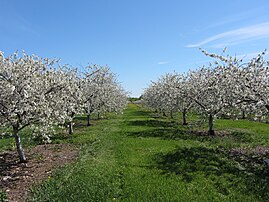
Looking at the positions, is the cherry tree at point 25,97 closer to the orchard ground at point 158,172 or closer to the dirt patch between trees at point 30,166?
the dirt patch between trees at point 30,166

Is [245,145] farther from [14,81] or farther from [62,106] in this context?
[14,81]

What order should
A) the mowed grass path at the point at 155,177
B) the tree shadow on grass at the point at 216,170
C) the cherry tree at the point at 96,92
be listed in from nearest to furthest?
the mowed grass path at the point at 155,177, the tree shadow on grass at the point at 216,170, the cherry tree at the point at 96,92

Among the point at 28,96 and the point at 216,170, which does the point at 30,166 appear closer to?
the point at 28,96

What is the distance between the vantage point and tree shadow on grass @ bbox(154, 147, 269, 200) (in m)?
7.65

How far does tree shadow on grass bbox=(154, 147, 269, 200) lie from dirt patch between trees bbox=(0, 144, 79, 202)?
4.69 m

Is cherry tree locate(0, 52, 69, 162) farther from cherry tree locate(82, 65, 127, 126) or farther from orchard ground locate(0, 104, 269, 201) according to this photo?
cherry tree locate(82, 65, 127, 126)

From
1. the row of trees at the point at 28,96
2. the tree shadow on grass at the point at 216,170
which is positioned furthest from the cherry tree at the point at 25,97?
the tree shadow on grass at the point at 216,170

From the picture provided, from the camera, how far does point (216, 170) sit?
368 inches

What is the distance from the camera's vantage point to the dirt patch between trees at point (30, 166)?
27.3 ft

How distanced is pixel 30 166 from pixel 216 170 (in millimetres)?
8039


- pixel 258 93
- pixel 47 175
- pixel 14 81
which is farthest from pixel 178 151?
pixel 14 81

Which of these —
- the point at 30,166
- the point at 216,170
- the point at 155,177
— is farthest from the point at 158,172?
the point at 30,166

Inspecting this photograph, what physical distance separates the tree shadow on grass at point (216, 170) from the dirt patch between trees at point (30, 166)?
4.69 m

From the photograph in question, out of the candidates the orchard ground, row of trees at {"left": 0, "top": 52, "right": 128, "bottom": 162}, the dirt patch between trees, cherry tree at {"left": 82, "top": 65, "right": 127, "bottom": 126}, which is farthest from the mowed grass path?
cherry tree at {"left": 82, "top": 65, "right": 127, "bottom": 126}
